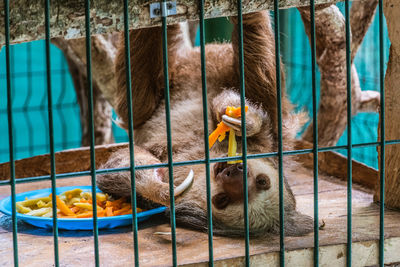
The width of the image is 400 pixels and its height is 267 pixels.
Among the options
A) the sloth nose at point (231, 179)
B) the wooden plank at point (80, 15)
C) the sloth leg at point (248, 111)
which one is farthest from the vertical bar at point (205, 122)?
the sloth leg at point (248, 111)

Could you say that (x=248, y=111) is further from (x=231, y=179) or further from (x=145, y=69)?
(x=145, y=69)

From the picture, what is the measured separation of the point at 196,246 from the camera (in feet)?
8.68

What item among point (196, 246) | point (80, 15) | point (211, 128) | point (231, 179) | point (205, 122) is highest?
point (80, 15)

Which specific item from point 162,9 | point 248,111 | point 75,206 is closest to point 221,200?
point 248,111

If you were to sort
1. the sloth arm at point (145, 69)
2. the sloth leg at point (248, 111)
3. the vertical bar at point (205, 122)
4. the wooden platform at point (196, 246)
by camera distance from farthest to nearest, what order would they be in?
the sloth arm at point (145, 69), the sloth leg at point (248, 111), the wooden platform at point (196, 246), the vertical bar at point (205, 122)

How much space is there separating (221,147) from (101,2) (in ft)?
5.46

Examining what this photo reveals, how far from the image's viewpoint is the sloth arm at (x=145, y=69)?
12.6ft

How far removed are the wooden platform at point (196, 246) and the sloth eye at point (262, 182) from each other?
0.37m

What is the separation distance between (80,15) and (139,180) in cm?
140

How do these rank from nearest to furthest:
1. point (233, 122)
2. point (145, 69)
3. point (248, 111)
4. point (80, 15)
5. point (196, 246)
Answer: point (80, 15), point (196, 246), point (233, 122), point (248, 111), point (145, 69)

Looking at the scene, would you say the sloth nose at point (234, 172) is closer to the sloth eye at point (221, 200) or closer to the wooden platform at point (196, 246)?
the sloth eye at point (221, 200)

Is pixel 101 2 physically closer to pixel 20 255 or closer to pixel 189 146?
pixel 20 255

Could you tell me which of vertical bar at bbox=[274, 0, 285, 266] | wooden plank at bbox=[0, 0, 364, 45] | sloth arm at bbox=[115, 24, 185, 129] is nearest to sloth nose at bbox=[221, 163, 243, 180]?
vertical bar at bbox=[274, 0, 285, 266]

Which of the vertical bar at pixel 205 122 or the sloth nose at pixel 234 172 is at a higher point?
the vertical bar at pixel 205 122
